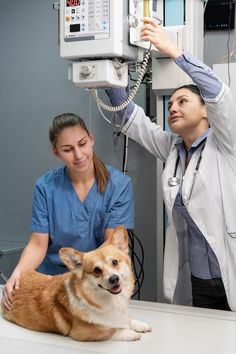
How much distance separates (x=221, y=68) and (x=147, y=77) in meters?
A: 0.53

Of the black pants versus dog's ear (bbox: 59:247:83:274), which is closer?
dog's ear (bbox: 59:247:83:274)

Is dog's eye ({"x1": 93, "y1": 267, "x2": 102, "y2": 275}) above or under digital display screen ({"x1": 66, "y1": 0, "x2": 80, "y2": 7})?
under

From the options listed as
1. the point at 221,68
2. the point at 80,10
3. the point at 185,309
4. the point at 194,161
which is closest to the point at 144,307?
the point at 185,309

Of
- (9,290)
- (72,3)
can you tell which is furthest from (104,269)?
(72,3)

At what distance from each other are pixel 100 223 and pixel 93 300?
516 mm

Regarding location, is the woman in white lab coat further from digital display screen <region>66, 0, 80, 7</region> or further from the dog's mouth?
the dog's mouth

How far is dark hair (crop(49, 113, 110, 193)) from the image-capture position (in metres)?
1.75

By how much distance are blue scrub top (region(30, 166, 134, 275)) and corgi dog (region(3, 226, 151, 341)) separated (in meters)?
0.37

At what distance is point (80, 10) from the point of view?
5.40 ft

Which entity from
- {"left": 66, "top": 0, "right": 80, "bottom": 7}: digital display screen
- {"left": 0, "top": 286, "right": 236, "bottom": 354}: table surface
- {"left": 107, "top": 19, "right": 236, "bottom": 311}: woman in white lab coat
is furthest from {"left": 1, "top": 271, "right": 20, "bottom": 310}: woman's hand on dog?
{"left": 66, "top": 0, "right": 80, "bottom": 7}: digital display screen

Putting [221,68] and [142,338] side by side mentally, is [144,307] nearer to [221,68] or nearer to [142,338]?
[142,338]

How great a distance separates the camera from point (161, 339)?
1338 mm

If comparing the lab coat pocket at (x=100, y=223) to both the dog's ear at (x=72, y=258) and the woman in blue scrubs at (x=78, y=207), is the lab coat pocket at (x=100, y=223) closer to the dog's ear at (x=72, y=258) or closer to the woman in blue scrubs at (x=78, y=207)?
the woman in blue scrubs at (x=78, y=207)

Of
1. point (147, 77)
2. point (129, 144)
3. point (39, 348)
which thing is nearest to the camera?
point (39, 348)
